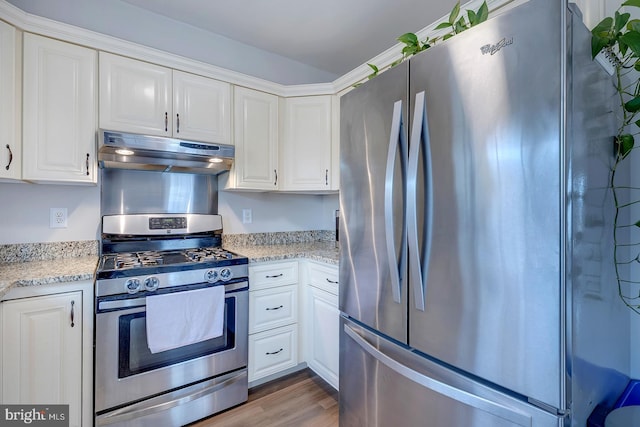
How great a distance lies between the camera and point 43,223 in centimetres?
188

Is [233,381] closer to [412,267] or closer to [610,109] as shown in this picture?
[412,267]

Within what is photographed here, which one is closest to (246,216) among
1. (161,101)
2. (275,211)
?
(275,211)

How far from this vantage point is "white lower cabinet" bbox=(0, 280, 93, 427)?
Answer: 1349 millimetres

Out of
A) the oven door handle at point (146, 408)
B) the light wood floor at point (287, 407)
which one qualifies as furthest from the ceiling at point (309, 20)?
the light wood floor at point (287, 407)

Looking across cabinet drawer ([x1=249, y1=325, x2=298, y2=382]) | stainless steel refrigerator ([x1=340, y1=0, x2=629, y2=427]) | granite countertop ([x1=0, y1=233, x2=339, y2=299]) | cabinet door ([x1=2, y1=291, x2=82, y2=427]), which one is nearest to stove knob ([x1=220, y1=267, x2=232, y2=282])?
granite countertop ([x1=0, y1=233, x2=339, y2=299])

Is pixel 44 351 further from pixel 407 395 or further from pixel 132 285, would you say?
pixel 407 395

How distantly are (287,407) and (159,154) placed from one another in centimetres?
184

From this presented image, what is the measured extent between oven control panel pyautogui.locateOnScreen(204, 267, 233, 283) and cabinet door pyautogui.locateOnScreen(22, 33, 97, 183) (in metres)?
0.92

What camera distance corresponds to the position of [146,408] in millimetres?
1636

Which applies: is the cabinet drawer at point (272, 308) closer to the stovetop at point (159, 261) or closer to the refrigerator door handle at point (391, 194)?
the stovetop at point (159, 261)

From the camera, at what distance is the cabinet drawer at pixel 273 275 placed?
2.06 meters

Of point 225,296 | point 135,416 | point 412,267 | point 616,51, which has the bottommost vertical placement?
point 135,416

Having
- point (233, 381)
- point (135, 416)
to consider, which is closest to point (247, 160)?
point (233, 381)

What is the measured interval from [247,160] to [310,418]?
6.02 feet
